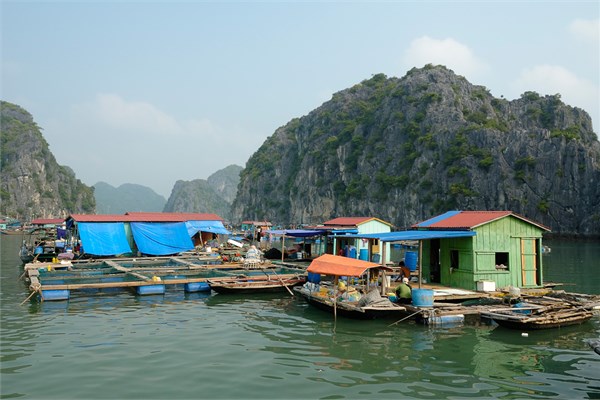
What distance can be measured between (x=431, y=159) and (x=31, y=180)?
432 feet

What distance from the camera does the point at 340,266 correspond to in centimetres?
1764

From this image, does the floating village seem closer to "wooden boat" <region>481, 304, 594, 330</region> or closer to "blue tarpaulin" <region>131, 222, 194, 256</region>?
"wooden boat" <region>481, 304, 594, 330</region>

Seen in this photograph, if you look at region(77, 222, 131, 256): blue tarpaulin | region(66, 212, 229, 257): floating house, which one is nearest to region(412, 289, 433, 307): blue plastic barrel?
region(66, 212, 229, 257): floating house

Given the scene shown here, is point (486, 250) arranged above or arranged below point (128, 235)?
below

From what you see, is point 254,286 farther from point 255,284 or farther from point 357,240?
point 357,240

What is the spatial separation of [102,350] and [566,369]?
13.0m

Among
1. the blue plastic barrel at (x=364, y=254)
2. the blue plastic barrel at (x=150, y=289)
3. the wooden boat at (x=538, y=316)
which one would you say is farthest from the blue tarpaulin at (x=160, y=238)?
the wooden boat at (x=538, y=316)

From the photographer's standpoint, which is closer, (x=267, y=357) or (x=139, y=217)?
(x=267, y=357)

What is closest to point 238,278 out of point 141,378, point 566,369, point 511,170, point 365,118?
point 141,378

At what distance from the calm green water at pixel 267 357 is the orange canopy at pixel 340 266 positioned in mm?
1871

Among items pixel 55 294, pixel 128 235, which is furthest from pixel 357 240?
pixel 55 294

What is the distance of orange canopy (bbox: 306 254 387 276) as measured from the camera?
17.0 metres

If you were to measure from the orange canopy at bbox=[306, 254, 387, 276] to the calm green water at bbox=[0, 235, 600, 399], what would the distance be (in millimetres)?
1871

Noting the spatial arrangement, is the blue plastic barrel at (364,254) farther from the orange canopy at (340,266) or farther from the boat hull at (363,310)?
the boat hull at (363,310)
